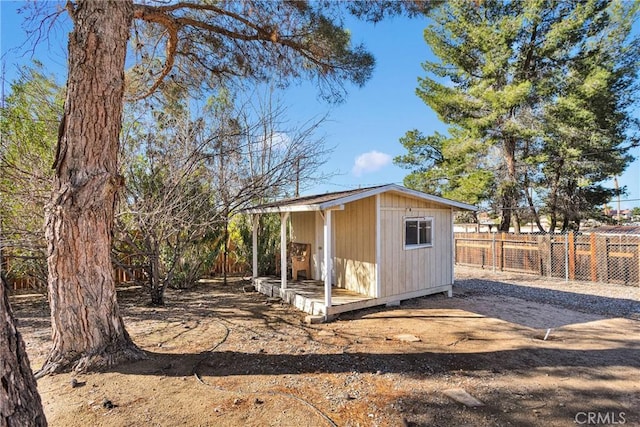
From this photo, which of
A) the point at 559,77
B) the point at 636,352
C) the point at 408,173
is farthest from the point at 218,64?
the point at 559,77

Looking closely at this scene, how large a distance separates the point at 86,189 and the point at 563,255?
11.9 m

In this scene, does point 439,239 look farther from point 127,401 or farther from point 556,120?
point 556,120

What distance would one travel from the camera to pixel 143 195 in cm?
664

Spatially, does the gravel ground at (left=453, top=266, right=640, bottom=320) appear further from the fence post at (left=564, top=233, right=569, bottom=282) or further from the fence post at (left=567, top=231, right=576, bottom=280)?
the fence post at (left=567, top=231, right=576, bottom=280)

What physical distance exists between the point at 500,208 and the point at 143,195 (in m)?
12.7

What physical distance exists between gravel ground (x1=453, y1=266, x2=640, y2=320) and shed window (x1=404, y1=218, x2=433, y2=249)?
193cm

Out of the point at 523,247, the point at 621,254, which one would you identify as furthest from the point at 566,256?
the point at 523,247

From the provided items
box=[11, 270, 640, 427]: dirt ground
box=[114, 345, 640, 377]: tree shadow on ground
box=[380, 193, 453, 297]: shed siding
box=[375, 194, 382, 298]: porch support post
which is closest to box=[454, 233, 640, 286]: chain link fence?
box=[11, 270, 640, 427]: dirt ground

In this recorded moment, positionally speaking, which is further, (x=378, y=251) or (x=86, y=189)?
(x=378, y=251)

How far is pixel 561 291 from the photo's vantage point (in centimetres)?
852

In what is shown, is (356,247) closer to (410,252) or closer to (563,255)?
(410,252)

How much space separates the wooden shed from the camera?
6352 mm

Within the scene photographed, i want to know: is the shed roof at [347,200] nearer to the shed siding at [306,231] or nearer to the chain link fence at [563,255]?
the shed siding at [306,231]

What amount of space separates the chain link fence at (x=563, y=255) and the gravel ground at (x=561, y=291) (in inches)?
14.2
